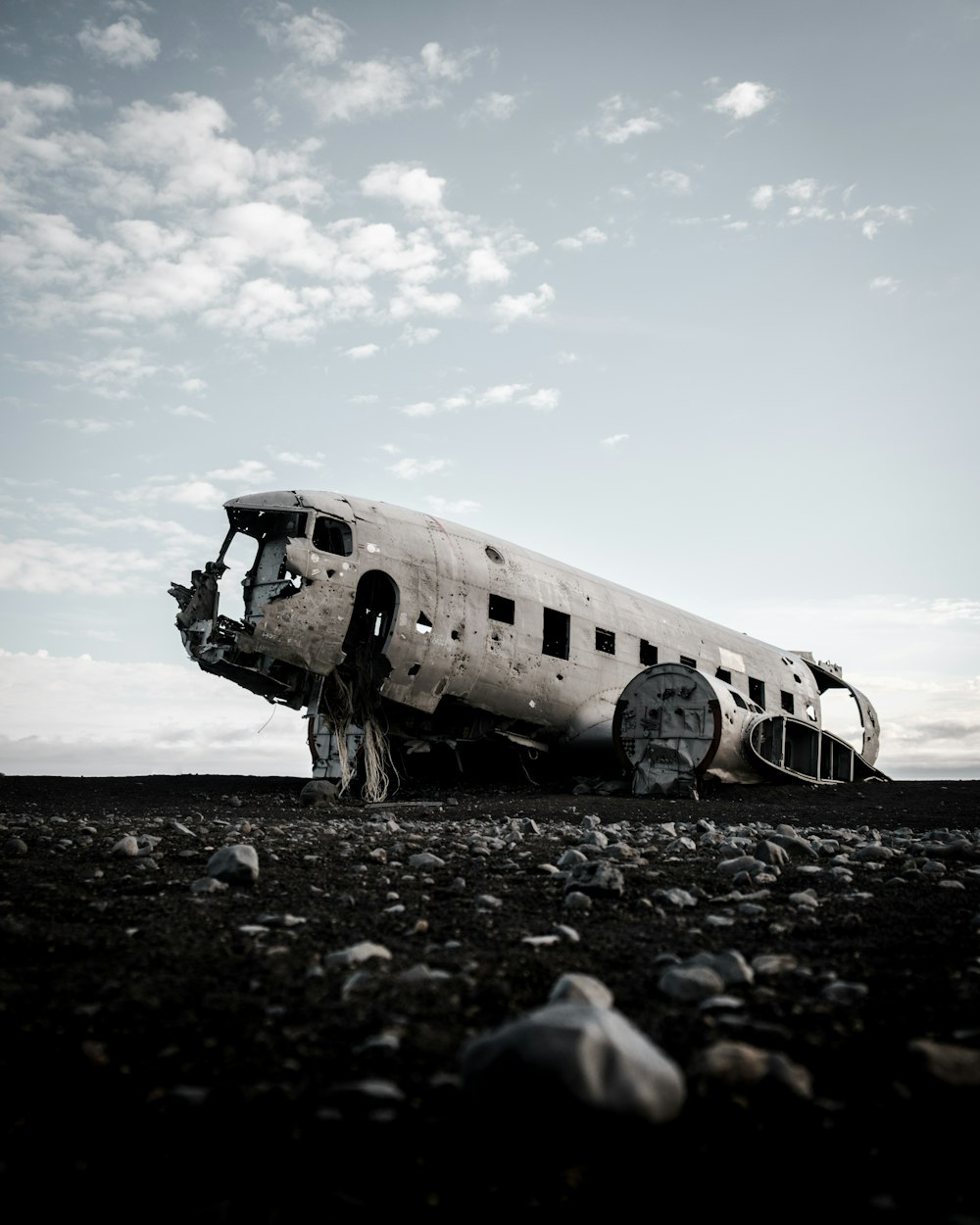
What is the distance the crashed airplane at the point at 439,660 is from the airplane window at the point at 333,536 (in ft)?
0.08

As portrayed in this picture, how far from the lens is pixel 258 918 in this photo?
3.73 meters

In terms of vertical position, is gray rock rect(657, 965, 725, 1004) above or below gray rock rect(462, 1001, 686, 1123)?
below

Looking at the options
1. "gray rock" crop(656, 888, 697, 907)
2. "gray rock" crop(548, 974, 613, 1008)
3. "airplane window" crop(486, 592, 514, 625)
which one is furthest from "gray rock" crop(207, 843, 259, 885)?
"airplane window" crop(486, 592, 514, 625)

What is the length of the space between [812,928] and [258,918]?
248 cm

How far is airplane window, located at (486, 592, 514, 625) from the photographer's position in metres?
15.9

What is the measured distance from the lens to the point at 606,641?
1808 cm

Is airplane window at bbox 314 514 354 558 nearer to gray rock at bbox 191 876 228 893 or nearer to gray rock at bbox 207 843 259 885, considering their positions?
gray rock at bbox 207 843 259 885

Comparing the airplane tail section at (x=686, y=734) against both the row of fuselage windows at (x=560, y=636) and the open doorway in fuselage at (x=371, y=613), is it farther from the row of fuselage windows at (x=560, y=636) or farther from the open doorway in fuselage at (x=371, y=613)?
the open doorway in fuselage at (x=371, y=613)

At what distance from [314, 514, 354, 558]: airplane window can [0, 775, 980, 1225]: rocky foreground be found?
954cm

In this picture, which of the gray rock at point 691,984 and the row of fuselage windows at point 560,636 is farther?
the row of fuselage windows at point 560,636

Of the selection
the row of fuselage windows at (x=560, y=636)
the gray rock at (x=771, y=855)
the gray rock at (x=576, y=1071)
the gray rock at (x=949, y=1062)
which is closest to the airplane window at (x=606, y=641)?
the row of fuselage windows at (x=560, y=636)

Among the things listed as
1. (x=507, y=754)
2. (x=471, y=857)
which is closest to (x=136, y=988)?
(x=471, y=857)

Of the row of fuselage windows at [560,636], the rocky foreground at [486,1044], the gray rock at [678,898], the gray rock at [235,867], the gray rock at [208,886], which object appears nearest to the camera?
the rocky foreground at [486,1044]

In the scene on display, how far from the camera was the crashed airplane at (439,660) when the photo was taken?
13781mm
